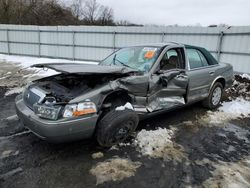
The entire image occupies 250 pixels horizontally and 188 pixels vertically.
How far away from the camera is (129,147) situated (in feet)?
11.8

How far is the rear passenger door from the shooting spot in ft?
15.5

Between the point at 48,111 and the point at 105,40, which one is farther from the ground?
the point at 105,40

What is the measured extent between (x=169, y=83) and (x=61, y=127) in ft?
6.99

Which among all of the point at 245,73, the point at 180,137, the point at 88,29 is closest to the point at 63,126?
the point at 180,137

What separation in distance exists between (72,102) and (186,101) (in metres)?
2.59

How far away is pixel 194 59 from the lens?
5.00 m

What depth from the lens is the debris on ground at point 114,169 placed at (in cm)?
282

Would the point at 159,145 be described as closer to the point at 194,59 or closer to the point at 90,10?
the point at 194,59

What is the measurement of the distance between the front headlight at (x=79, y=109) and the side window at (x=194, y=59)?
102 inches

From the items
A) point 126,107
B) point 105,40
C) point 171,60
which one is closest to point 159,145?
point 126,107

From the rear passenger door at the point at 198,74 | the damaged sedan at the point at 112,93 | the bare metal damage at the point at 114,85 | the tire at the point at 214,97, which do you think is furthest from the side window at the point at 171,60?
the tire at the point at 214,97

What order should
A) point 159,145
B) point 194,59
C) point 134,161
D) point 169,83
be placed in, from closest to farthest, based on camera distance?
point 134,161 → point 159,145 → point 169,83 → point 194,59

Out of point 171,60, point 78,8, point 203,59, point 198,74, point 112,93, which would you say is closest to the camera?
point 112,93

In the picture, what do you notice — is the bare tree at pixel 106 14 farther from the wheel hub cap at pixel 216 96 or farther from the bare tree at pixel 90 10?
the wheel hub cap at pixel 216 96
